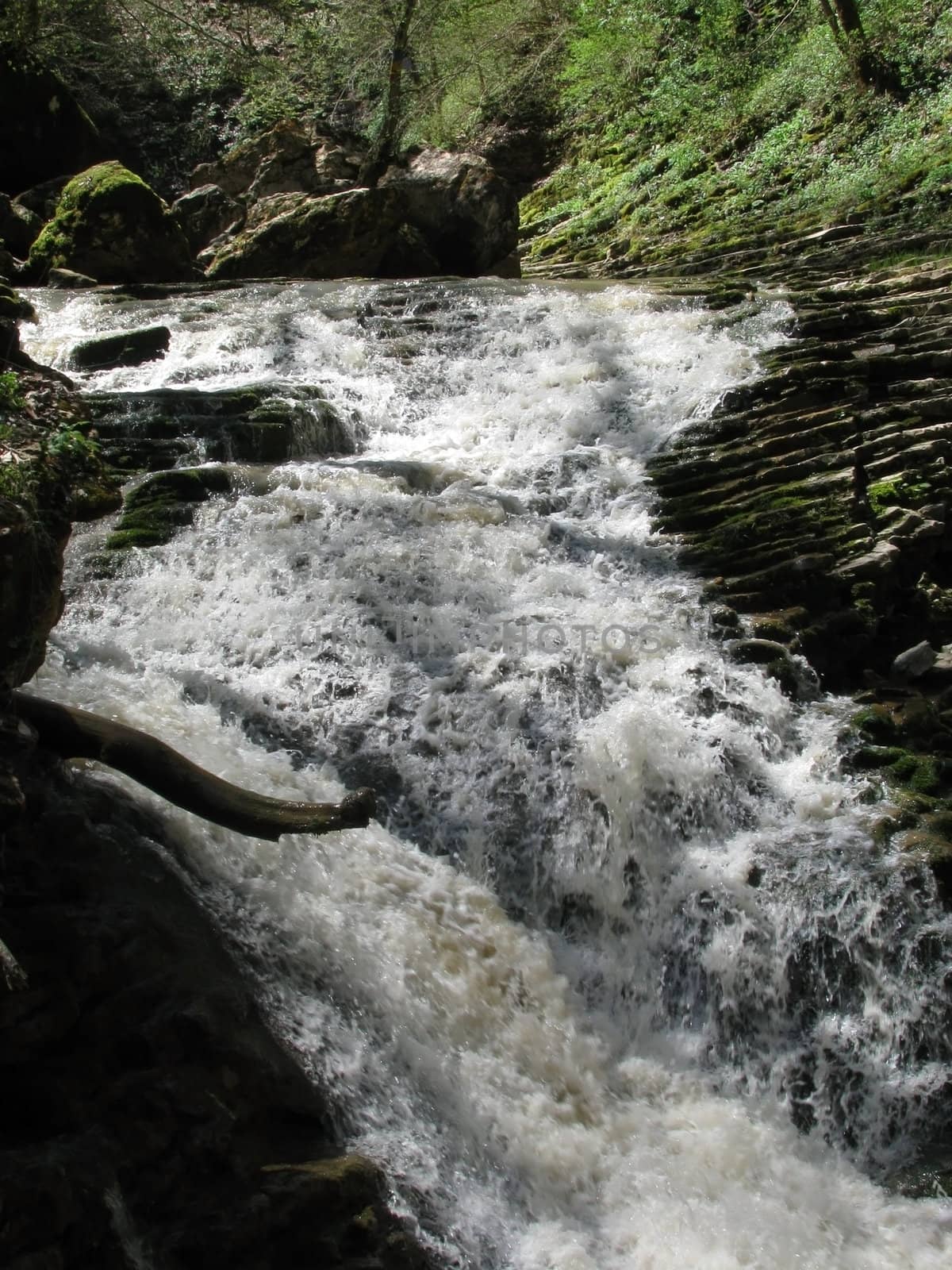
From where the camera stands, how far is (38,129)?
18.0 metres

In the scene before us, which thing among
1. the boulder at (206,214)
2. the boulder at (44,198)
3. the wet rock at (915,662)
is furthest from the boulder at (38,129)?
the wet rock at (915,662)

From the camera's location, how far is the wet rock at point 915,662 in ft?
21.6

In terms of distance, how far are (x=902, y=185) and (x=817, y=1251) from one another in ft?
40.5

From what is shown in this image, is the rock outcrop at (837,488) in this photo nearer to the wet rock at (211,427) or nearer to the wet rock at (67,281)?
the wet rock at (211,427)

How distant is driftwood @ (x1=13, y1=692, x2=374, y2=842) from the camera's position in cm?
402

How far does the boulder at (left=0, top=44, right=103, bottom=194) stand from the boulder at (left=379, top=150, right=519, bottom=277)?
613cm

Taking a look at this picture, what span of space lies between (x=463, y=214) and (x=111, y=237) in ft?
16.5

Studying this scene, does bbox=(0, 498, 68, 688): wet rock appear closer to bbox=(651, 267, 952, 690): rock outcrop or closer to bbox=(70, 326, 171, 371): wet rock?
bbox=(651, 267, 952, 690): rock outcrop

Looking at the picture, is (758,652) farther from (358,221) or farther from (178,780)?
(358,221)

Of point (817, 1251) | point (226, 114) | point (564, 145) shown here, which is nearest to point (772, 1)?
point (564, 145)

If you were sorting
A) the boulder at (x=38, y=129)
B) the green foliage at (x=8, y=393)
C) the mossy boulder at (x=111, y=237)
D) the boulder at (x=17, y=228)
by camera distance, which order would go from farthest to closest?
the boulder at (x=38, y=129)
the boulder at (x=17, y=228)
the mossy boulder at (x=111, y=237)
the green foliage at (x=8, y=393)

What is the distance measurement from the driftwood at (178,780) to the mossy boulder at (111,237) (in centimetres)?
1236

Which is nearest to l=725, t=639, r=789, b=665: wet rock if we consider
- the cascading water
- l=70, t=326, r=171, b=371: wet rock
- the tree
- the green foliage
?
the cascading water

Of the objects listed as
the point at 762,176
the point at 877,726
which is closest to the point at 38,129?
the point at 762,176
